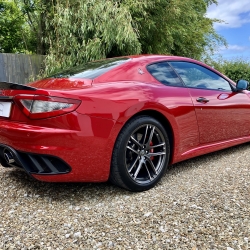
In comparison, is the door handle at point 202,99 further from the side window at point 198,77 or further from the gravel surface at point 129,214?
the gravel surface at point 129,214

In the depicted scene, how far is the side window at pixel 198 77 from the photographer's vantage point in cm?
297

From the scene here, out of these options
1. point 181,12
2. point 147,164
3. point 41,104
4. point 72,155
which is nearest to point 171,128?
point 147,164

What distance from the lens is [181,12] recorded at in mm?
7598

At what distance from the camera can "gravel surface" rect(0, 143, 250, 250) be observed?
1713 mm

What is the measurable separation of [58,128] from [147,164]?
3.04 ft

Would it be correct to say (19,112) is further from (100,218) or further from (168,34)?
(168,34)

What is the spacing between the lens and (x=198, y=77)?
3137 millimetres

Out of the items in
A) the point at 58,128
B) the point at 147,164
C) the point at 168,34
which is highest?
the point at 168,34

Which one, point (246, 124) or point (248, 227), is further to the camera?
point (246, 124)

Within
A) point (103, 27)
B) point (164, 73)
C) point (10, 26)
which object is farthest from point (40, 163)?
point (10, 26)

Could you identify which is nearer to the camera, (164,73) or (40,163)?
(40,163)

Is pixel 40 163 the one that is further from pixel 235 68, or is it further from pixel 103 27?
pixel 235 68

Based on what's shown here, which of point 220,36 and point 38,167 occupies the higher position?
point 220,36

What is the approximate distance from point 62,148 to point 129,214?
0.69 metres
